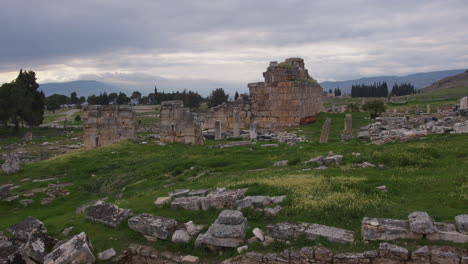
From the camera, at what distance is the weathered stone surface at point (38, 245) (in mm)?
8578

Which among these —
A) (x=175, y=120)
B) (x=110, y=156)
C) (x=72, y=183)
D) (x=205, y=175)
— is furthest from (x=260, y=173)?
(x=175, y=120)

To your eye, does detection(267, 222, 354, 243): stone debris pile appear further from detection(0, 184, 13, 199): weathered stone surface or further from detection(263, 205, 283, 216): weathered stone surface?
detection(0, 184, 13, 199): weathered stone surface

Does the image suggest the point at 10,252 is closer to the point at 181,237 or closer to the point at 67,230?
the point at 67,230

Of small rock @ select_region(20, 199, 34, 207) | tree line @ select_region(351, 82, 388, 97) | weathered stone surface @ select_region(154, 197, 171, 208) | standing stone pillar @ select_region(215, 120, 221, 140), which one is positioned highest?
tree line @ select_region(351, 82, 388, 97)

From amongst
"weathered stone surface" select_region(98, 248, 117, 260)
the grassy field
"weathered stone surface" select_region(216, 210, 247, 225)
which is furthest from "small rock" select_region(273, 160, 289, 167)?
"weathered stone surface" select_region(98, 248, 117, 260)

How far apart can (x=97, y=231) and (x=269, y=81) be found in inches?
889

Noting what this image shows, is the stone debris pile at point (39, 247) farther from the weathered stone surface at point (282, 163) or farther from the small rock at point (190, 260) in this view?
the weathered stone surface at point (282, 163)

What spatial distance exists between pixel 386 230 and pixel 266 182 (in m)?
4.17

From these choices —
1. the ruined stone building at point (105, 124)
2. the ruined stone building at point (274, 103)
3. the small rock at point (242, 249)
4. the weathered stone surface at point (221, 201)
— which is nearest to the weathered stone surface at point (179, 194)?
the weathered stone surface at point (221, 201)

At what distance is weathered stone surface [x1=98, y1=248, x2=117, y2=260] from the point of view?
8.36m

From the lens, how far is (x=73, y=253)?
26.4ft

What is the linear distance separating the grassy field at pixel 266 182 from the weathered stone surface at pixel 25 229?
1.65ft

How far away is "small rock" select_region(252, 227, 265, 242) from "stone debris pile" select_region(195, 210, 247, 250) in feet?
0.77

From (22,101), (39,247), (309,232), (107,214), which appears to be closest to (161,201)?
(107,214)
